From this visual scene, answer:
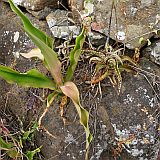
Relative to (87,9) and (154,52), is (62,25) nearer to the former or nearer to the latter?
(87,9)

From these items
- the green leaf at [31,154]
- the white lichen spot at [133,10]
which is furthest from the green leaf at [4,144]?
the white lichen spot at [133,10]

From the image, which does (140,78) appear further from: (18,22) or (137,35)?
(18,22)

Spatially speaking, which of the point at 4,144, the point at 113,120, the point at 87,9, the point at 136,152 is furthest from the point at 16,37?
the point at 136,152

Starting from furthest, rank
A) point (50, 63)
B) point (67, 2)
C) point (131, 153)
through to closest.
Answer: point (67, 2)
point (131, 153)
point (50, 63)

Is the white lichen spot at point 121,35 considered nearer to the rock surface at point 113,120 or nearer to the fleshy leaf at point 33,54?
the rock surface at point 113,120

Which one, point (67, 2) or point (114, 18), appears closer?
point (114, 18)

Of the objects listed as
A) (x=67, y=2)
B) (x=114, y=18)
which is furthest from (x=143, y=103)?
(x=67, y=2)
